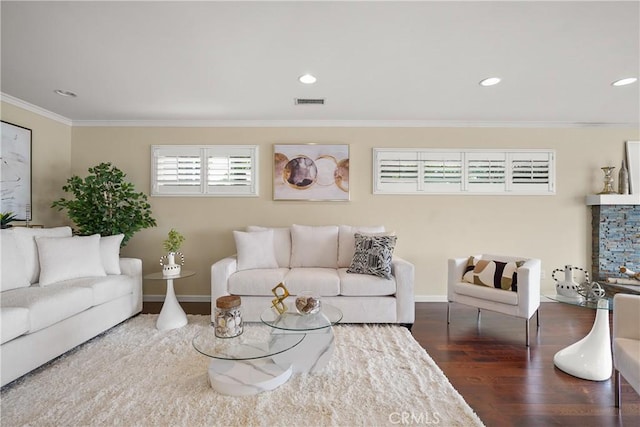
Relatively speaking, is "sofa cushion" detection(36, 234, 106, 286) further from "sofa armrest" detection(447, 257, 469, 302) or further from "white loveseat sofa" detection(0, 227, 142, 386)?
"sofa armrest" detection(447, 257, 469, 302)

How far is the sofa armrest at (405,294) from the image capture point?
2.95m

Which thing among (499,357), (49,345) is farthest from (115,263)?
(499,357)

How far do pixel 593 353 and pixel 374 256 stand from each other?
5.96ft

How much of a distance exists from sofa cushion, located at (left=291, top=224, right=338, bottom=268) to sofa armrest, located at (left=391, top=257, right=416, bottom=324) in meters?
0.84

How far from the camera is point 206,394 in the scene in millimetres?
1845

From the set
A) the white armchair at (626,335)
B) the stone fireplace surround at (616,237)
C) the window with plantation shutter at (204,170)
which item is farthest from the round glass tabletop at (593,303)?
the window with plantation shutter at (204,170)

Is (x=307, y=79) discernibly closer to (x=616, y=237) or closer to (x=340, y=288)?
(x=340, y=288)

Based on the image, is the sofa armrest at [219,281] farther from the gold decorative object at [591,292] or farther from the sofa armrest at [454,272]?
the gold decorative object at [591,292]

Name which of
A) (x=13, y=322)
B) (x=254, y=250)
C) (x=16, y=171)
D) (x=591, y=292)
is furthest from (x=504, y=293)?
(x=16, y=171)

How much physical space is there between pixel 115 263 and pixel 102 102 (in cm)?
179

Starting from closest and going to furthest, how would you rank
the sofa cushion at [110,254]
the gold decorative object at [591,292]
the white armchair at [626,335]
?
the white armchair at [626,335], the gold decorative object at [591,292], the sofa cushion at [110,254]

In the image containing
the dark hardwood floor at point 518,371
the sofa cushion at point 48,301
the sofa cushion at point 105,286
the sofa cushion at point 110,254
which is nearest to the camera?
the dark hardwood floor at point 518,371

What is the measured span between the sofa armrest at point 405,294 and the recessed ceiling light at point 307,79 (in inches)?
79.1

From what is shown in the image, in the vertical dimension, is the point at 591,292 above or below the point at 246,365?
above
